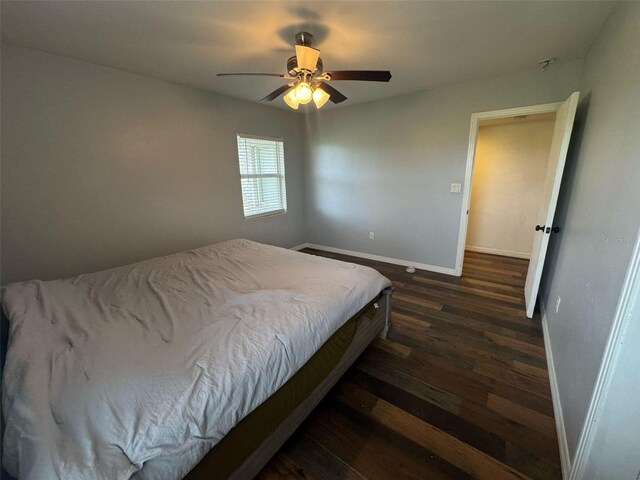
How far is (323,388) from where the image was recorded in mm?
1514

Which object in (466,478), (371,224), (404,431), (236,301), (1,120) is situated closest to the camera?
(466,478)

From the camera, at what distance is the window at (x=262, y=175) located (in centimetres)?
361

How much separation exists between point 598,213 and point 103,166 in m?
3.66

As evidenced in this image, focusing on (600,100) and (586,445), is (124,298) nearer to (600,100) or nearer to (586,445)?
(586,445)

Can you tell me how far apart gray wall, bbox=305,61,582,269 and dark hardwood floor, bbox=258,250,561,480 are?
1.43m

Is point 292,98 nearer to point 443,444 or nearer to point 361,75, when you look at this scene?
point 361,75

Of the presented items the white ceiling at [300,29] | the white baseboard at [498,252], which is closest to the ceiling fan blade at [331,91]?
the white ceiling at [300,29]

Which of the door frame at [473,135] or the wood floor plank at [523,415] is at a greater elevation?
the door frame at [473,135]

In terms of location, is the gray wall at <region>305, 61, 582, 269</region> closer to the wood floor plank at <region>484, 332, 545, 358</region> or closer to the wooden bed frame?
the wood floor plank at <region>484, 332, 545, 358</region>

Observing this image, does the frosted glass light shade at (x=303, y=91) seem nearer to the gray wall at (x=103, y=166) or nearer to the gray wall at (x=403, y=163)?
the gray wall at (x=103, y=166)

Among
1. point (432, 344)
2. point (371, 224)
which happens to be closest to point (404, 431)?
point (432, 344)

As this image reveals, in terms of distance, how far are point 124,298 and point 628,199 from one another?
2.66m

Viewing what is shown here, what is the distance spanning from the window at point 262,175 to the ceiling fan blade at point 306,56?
202cm

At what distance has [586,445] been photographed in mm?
1017
